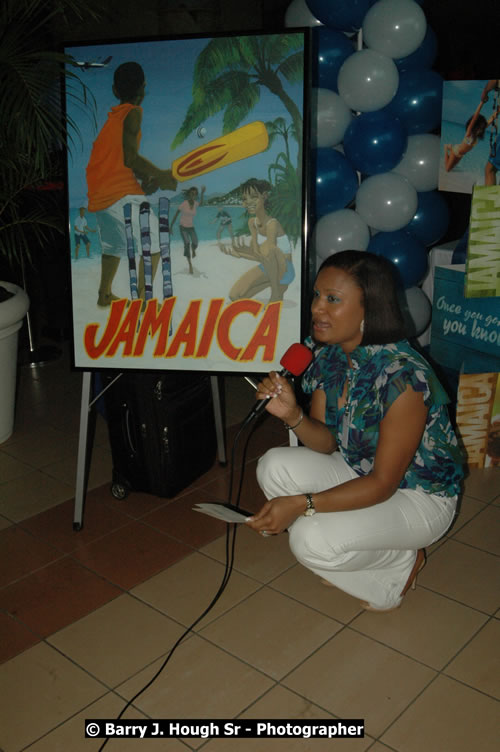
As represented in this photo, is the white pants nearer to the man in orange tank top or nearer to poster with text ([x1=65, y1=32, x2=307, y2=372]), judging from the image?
poster with text ([x1=65, y1=32, x2=307, y2=372])

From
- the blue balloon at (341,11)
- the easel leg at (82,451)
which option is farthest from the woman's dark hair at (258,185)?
the blue balloon at (341,11)

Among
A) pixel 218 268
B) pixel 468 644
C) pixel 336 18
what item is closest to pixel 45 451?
pixel 218 268

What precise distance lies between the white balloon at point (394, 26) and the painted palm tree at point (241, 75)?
3.36 feet

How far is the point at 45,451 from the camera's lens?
304cm

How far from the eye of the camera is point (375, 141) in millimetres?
2750

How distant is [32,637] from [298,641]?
731 mm

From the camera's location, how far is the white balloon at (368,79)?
8.93 feet

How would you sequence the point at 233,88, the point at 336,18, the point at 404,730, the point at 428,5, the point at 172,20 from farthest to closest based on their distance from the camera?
the point at 428,5, the point at 172,20, the point at 336,18, the point at 233,88, the point at 404,730

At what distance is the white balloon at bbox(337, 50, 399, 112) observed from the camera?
2.72 m

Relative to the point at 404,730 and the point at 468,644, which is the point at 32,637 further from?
the point at 468,644

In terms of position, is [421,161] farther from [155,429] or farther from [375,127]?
[155,429]

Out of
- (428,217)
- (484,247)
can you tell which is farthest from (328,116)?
(484,247)

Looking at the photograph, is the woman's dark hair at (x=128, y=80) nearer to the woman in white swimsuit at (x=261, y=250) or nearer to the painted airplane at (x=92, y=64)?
the painted airplane at (x=92, y=64)

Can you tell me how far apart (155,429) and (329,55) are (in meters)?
1.68
